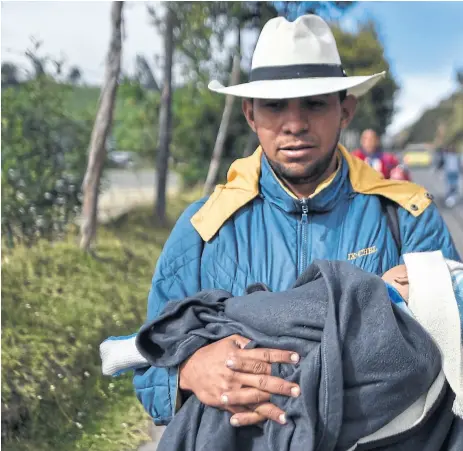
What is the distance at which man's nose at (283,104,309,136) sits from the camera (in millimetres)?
1794

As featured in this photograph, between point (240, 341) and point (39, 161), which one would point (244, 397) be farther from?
point (39, 161)

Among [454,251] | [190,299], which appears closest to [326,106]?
[454,251]

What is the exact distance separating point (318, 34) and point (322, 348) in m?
0.98

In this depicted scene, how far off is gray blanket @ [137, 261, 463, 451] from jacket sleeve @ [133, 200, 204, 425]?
0.54 ft

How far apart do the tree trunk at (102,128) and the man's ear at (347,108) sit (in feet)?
16.5

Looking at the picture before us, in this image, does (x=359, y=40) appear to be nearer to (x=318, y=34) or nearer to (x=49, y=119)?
(x=49, y=119)

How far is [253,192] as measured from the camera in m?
1.86

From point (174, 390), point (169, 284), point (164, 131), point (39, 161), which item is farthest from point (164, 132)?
point (174, 390)

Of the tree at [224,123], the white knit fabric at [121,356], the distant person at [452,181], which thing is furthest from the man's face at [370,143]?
the distant person at [452,181]

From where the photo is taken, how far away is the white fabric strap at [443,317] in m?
1.39

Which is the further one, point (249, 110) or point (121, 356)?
point (249, 110)

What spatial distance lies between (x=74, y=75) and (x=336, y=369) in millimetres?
6597

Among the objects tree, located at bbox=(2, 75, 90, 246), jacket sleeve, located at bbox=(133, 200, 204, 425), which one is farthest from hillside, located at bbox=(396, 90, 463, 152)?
jacket sleeve, located at bbox=(133, 200, 204, 425)

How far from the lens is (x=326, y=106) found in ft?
6.01
